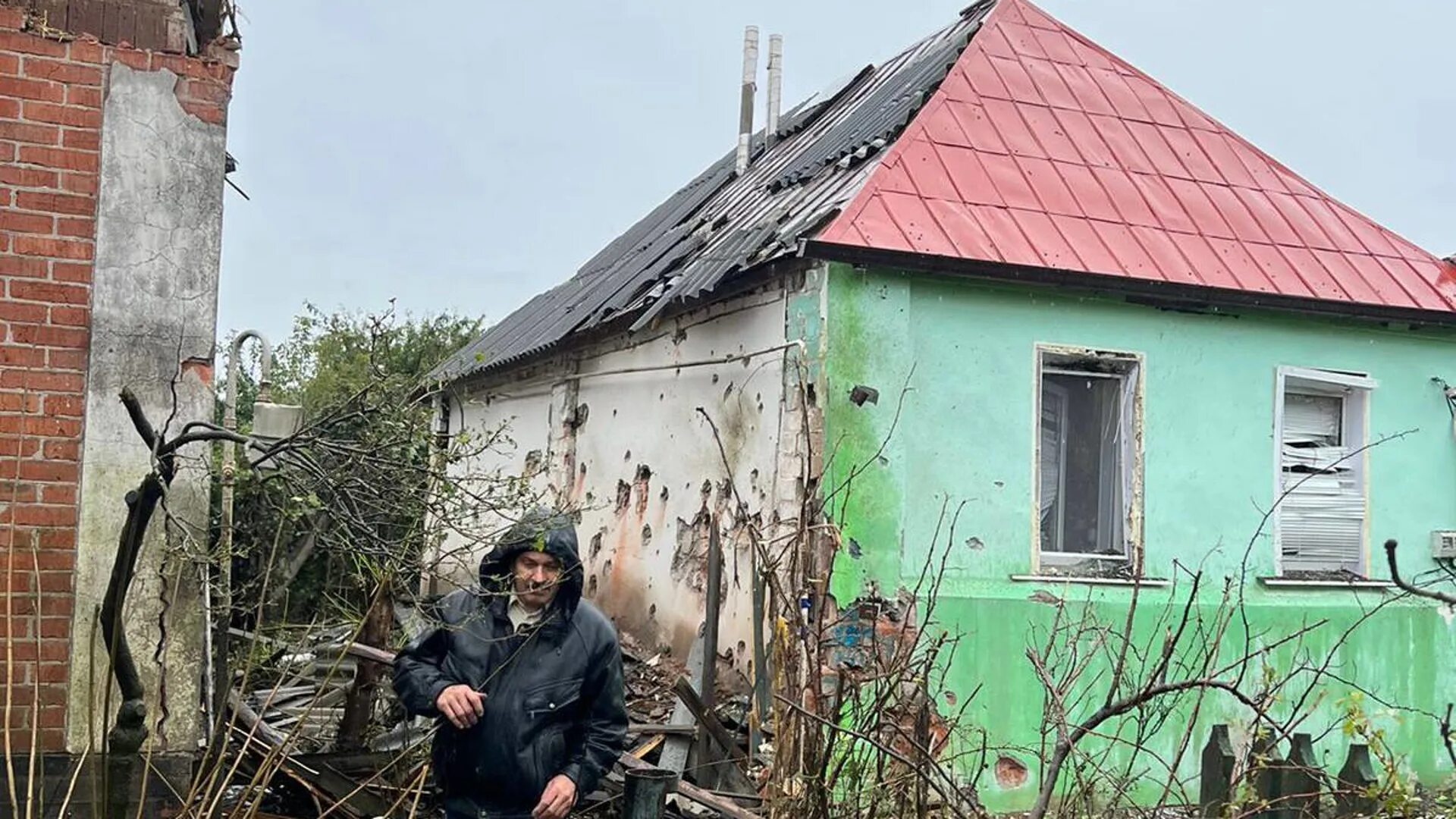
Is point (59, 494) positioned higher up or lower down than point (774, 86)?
lower down

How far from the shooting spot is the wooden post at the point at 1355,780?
5.11 meters

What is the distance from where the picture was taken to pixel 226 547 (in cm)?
454

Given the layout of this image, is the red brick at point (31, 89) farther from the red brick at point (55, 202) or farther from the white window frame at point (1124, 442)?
the white window frame at point (1124, 442)

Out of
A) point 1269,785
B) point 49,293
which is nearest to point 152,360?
point 49,293

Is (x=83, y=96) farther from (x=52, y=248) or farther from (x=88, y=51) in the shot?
(x=52, y=248)

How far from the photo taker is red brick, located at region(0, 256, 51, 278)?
16.0 feet

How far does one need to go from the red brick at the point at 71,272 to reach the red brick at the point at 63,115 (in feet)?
1.13

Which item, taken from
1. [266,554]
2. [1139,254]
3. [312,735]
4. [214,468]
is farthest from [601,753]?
[1139,254]

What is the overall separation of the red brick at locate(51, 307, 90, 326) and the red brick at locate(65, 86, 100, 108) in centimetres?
72

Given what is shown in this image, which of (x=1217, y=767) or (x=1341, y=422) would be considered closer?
(x=1217, y=767)

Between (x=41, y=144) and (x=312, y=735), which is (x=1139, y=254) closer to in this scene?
(x=312, y=735)

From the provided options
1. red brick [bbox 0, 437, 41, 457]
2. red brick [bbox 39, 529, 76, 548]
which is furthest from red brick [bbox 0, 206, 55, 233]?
red brick [bbox 39, 529, 76, 548]

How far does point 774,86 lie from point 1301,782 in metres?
8.87

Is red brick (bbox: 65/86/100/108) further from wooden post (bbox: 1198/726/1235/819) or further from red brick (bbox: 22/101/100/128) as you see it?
wooden post (bbox: 1198/726/1235/819)
